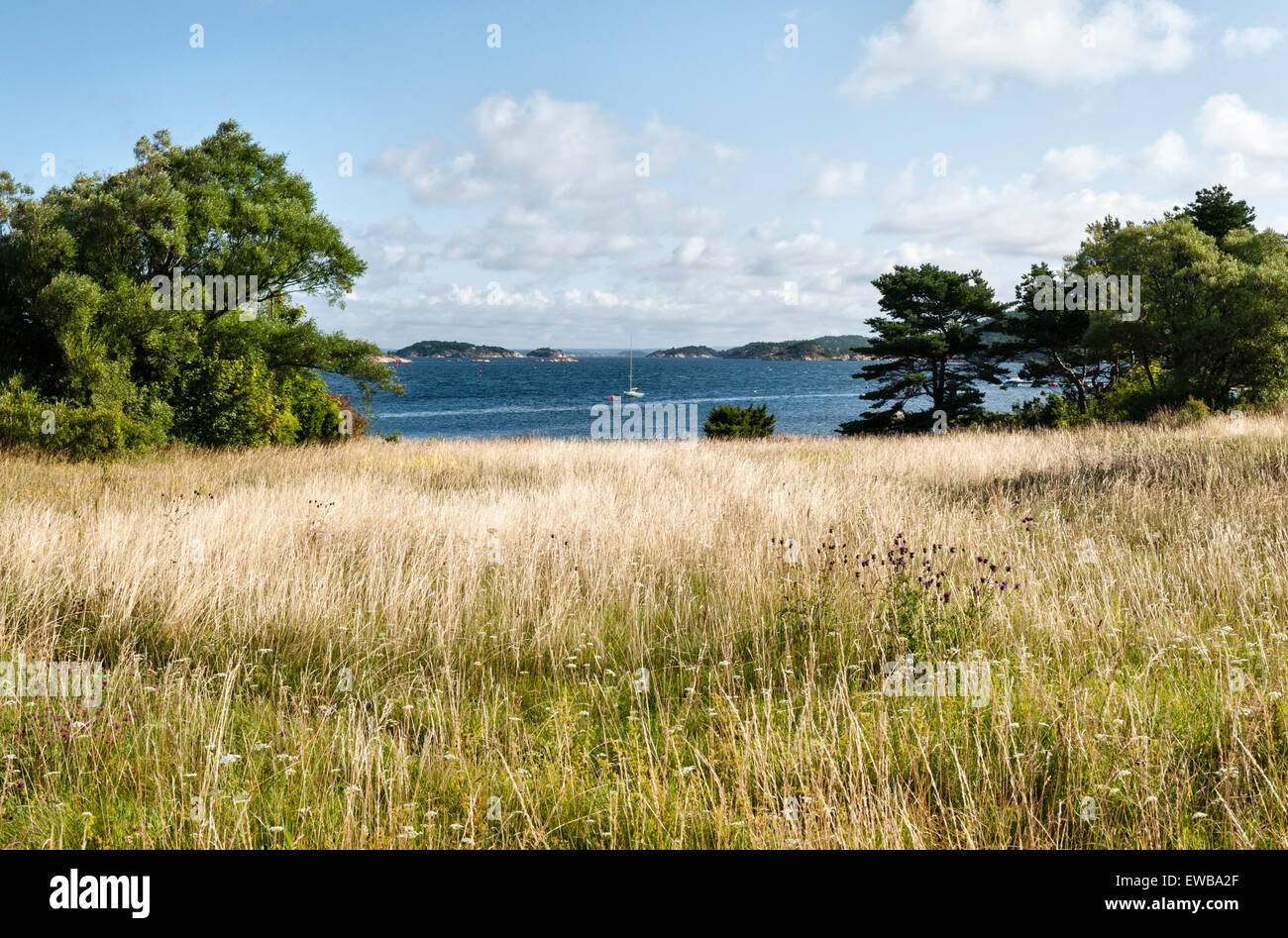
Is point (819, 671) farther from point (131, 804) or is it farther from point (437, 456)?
point (437, 456)

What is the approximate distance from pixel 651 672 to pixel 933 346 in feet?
123

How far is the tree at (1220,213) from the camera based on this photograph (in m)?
34.4

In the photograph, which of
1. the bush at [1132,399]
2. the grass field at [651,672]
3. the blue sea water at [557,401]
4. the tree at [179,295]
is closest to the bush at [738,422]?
the bush at [1132,399]

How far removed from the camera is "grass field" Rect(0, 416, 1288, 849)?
9.34ft

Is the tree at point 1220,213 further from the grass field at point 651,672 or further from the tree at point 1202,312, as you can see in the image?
the grass field at point 651,672

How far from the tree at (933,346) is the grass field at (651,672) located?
102ft

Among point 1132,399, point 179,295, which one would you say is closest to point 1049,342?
point 1132,399

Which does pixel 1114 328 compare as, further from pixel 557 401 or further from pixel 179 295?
pixel 557 401

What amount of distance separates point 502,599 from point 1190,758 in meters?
4.34

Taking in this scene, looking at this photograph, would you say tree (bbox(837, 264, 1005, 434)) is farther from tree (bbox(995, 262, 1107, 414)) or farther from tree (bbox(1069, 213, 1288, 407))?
tree (bbox(1069, 213, 1288, 407))

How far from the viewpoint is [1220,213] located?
1363 inches

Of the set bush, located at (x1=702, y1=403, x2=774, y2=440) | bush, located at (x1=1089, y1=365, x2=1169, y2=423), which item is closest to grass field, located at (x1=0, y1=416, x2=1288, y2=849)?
bush, located at (x1=1089, y1=365, x2=1169, y2=423)

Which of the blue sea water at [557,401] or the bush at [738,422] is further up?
the blue sea water at [557,401]

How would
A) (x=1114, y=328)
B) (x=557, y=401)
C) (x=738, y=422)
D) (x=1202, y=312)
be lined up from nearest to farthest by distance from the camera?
(x=1202, y=312)
(x=1114, y=328)
(x=738, y=422)
(x=557, y=401)
